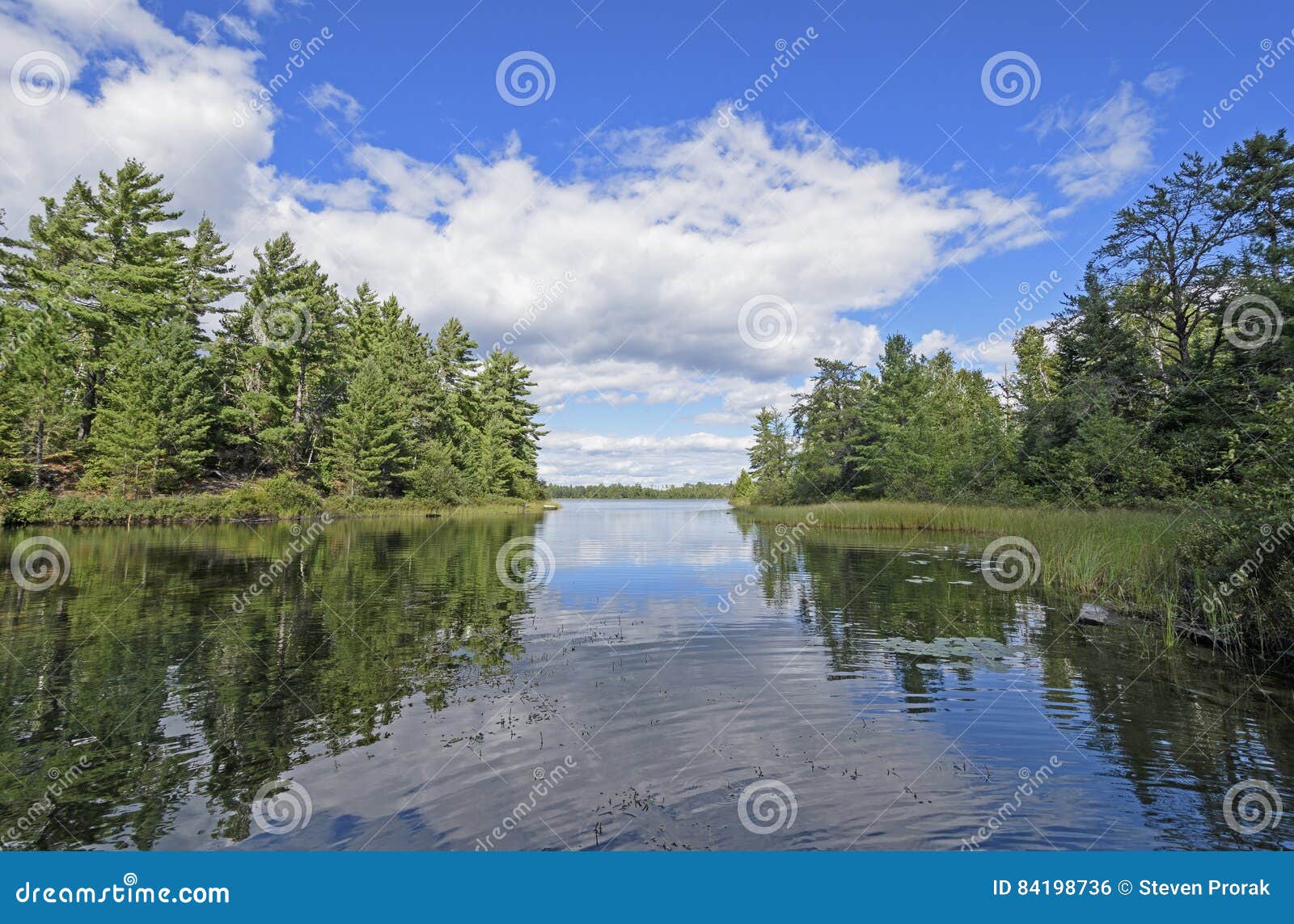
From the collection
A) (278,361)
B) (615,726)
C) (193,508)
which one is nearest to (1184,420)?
(615,726)

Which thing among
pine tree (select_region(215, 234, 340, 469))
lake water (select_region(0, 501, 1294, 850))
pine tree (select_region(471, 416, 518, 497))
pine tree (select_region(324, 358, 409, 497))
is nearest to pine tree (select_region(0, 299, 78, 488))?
pine tree (select_region(215, 234, 340, 469))

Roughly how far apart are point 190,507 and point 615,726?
4570 centimetres

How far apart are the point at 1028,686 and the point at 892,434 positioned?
1982 inches

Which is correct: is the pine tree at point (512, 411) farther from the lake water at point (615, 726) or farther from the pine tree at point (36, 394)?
the lake water at point (615, 726)

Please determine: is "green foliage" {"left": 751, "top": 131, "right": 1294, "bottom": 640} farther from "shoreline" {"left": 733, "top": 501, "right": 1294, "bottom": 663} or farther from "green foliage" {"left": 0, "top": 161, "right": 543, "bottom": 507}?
"green foliage" {"left": 0, "top": 161, "right": 543, "bottom": 507}

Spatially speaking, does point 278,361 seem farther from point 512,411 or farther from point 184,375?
point 512,411

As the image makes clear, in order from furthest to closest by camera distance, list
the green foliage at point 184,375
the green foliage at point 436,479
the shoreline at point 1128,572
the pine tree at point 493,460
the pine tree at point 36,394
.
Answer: the pine tree at point 493,460 → the green foliage at point 436,479 → the green foliage at point 184,375 → the pine tree at point 36,394 → the shoreline at point 1128,572

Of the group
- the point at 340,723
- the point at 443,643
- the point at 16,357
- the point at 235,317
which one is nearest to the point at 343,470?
the point at 235,317

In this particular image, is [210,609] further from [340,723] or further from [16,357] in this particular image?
[16,357]

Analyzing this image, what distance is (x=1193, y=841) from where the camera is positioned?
499 cm

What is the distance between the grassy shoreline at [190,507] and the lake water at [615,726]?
29511mm

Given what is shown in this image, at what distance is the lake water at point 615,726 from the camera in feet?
17.4

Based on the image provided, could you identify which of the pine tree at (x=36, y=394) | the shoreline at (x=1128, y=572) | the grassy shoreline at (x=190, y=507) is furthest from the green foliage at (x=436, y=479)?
the shoreline at (x=1128, y=572)

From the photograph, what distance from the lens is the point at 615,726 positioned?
25.5ft
